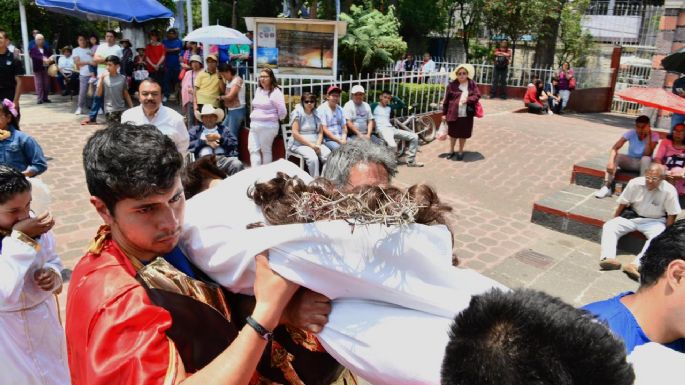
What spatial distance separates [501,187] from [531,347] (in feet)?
24.0

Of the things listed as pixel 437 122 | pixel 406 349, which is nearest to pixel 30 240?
pixel 406 349

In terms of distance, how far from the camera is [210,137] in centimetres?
628

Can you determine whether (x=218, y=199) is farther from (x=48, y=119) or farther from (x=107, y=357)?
(x=48, y=119)

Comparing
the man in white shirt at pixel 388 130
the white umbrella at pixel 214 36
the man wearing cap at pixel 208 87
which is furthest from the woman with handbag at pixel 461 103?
the white umbrella at pixel 214 36

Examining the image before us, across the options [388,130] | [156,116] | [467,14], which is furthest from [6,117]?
[467,14]

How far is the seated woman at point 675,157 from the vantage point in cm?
612

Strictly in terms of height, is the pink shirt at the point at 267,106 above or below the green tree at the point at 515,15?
below

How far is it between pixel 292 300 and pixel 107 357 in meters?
0.43

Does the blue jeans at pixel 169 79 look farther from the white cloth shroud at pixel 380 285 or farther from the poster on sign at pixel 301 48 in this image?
the white cloth shroud at pixel 380 285

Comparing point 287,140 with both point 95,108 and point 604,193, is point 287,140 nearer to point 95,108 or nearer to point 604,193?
point 604,193

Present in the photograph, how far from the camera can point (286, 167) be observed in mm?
1498

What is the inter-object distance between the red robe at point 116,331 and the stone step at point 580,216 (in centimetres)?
591

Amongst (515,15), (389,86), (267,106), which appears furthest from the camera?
(515,15)

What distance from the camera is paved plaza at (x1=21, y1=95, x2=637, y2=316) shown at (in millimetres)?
5098
